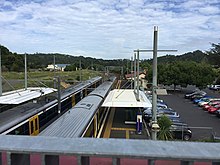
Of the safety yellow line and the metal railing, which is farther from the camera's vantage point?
the safety yellow line

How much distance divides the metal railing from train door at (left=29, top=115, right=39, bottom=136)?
9328 mm

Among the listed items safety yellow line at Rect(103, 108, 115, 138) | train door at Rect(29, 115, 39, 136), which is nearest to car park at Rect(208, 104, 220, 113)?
safety yellow line at Rect(103, 108, 115, 138)

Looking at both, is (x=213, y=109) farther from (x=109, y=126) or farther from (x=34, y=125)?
(x=34, y=125)

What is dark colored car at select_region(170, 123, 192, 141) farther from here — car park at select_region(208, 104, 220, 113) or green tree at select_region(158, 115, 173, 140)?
car park at select_region(208, 104, 220, 113)

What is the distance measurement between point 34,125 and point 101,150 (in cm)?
1013

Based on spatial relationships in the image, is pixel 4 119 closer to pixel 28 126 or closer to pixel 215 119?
pixel 28 126

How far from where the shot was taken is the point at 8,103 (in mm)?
12969

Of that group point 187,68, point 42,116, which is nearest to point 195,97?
point 187,68

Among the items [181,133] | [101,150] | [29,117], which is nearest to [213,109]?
[181,133]

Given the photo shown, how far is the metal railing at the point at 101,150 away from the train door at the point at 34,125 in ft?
30.6

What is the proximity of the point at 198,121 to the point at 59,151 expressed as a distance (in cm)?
2157

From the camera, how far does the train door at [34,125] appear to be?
10624mm

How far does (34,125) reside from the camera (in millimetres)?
11094

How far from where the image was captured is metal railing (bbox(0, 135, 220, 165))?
155cm
